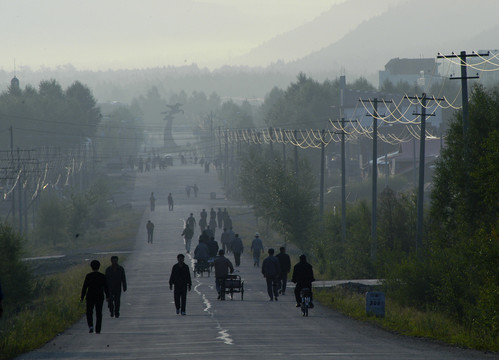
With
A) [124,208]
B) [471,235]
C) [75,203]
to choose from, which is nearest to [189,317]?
[471,235]

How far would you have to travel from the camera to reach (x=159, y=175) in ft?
475

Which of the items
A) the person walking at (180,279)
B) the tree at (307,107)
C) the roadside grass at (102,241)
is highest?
the tree at (307,107)

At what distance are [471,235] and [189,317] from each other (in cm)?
1118

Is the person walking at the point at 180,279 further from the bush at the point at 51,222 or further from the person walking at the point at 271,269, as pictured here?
the bush at the point at 51,222

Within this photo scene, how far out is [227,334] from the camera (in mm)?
20203

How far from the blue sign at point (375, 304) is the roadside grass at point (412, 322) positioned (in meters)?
0.18

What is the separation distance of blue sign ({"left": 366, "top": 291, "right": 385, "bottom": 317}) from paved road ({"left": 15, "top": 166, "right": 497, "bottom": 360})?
81 centimetres

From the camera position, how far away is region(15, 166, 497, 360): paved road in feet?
55.1

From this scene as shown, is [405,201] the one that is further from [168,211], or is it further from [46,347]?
[168,211]

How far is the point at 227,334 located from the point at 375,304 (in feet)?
20.1

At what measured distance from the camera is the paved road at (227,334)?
1679cm

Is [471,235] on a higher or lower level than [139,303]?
higher

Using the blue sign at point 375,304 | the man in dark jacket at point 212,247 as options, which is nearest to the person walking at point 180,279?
the blue sign at point 375,304

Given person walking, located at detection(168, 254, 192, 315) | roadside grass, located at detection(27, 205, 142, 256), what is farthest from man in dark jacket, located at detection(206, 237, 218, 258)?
roadside grass, located at detection(27, 205, 142, 256)
